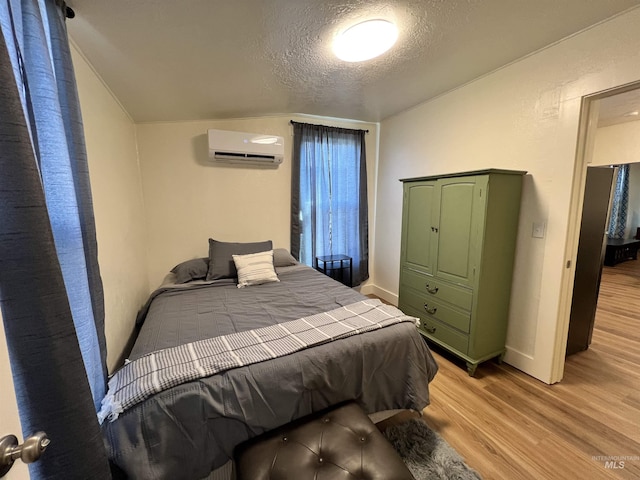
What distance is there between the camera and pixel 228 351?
1.33 meters

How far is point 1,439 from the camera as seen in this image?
0.47 m

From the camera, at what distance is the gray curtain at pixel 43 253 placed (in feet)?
1.82

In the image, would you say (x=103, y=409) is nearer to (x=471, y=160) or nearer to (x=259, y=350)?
(x=259, y=350)

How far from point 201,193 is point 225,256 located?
809mm

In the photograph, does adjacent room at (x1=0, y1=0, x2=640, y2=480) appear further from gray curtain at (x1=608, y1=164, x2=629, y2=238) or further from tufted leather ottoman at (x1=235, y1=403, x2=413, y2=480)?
gray curtain at (x1=608, y1=164, x2=629, y2=238)

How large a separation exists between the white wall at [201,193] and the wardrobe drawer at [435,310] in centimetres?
156

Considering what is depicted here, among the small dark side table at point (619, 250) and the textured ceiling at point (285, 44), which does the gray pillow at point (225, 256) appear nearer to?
the textured ceiling at point (285, 44)

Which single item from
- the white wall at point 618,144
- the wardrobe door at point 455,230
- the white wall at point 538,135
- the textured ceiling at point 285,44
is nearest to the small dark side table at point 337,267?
the wardrobe door at point 455,230

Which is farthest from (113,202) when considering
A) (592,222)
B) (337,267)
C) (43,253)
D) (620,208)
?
(620,208)

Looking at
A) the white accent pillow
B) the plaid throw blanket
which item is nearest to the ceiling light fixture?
the plaid throw blanket

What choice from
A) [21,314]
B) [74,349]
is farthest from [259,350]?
[21,314]

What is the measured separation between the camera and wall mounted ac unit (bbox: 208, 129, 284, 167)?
2.71 m

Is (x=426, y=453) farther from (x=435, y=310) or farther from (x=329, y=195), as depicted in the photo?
(x=329, y=195)

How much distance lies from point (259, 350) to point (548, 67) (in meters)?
2.66
